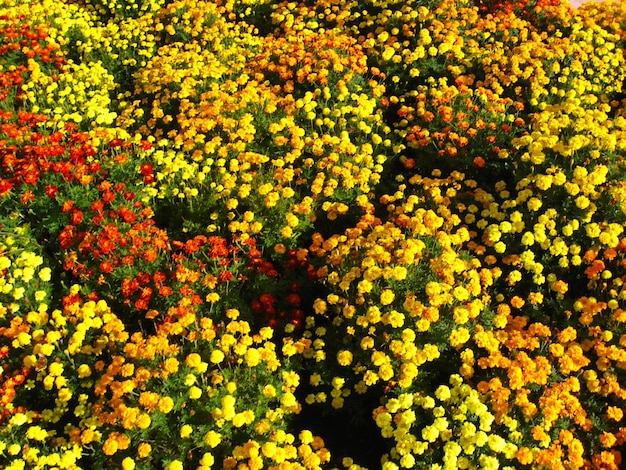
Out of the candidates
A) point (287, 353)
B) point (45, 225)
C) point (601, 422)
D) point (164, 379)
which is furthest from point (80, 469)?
point (601, 422)

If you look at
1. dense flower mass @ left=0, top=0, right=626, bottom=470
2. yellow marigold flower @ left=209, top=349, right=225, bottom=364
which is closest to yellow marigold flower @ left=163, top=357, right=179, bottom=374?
dense flower mass @ left=0, top=0, right=626, bottom=470

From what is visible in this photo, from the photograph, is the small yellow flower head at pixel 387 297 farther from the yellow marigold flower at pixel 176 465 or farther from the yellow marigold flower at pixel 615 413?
the yellow marigold flower at pixel 176 465

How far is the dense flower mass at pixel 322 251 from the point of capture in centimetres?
433

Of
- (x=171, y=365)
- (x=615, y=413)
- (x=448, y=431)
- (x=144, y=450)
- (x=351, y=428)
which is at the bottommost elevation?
(x=351, y=428)

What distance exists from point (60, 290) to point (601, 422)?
516 cm

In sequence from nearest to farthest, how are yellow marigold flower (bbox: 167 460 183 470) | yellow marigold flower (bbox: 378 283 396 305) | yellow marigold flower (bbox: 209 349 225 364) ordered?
yellow marigold flower (bbox: 167 460 183 470) < yellow marigold flower (bbox: 209 349 225 364) < yellow marigold flower (bbox: 378 283 396 305)

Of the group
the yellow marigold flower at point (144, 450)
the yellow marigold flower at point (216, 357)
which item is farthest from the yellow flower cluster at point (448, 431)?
the yellow marigold flower at point (144, 450)

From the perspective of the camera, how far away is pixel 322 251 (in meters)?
5.61

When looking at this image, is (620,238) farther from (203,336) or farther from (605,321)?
(203,336)

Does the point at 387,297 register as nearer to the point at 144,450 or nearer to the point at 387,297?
the point at 387,297

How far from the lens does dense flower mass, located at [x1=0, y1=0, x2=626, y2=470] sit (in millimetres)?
4332

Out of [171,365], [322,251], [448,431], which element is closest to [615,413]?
[448,431]

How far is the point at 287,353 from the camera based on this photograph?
15.8ft

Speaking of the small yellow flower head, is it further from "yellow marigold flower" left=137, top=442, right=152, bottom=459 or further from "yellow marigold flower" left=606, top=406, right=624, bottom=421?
"yellow marigold flower" left=137, top=442, right=152, bottom=459
